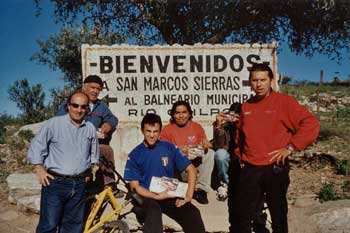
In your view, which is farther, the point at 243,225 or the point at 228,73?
the point at 228,73

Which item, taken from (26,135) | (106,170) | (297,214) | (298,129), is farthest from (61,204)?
(26,135)

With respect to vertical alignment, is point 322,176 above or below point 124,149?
below

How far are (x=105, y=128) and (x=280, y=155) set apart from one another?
2876 millimetres

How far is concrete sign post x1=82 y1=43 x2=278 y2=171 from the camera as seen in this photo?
28.1 ft

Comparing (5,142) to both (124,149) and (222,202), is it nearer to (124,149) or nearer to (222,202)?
(124,149)

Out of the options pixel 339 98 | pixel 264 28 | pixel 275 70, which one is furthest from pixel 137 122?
pixel 339 98

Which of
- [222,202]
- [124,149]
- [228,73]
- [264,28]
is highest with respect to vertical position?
[264,28]

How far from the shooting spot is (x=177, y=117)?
7039 millimetres

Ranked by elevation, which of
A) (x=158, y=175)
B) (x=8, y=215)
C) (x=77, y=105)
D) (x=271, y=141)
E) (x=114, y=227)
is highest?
(x=77, y=105)

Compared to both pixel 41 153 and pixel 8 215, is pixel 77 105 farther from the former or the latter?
pixel 8 215

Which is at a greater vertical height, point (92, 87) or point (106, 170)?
point (92, 87)

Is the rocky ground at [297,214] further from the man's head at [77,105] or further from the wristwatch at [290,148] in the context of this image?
the man's head at [77,105]

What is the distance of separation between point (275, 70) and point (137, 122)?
94.8 inches

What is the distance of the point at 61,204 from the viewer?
206 inches
